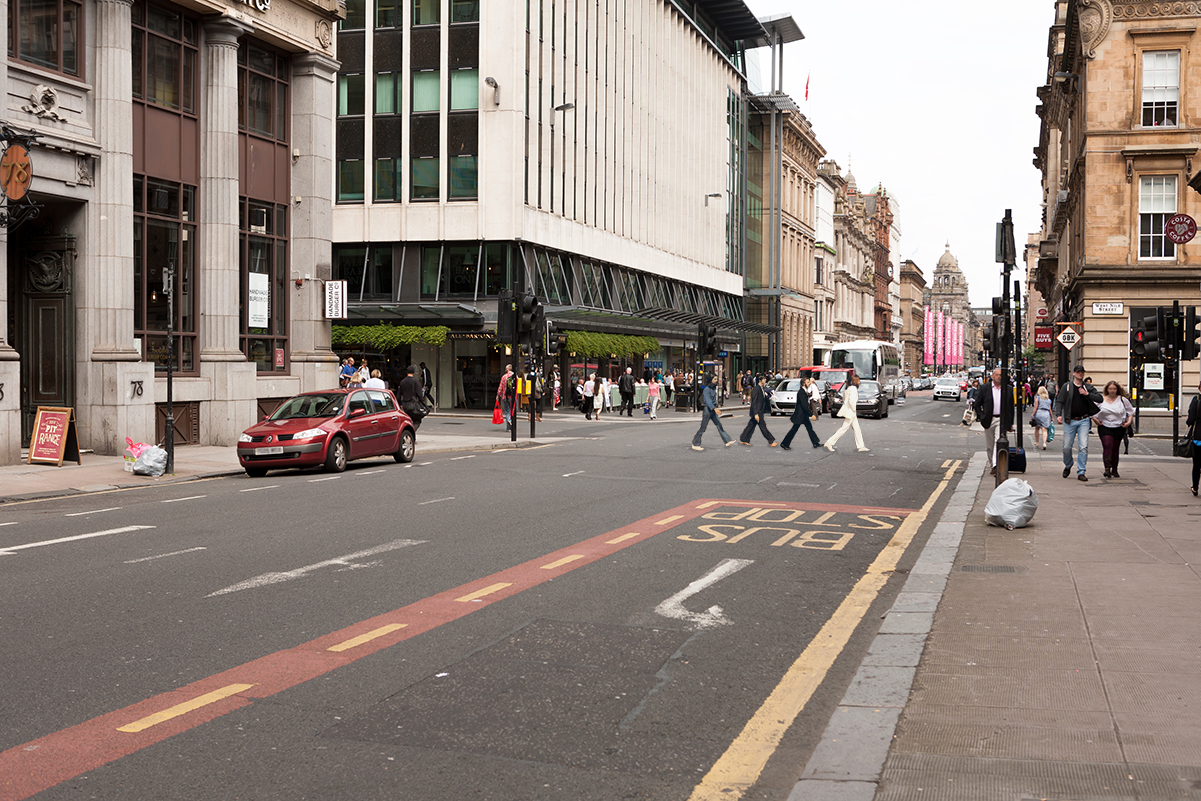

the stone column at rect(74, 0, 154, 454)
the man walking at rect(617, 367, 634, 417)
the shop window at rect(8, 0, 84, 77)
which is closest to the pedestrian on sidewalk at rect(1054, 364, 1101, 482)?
the stone column at rect(74, 0, 154, 454)

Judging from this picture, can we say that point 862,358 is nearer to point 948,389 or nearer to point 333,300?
point 948,389

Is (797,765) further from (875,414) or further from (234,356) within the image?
(875,414)

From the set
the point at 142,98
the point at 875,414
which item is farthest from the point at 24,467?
the point at 875,414

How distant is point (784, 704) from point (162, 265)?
20.7 m

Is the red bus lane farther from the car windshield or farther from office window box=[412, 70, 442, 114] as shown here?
office window box=[412, 70, 442, 114]

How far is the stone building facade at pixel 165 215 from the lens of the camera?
20.9 meters

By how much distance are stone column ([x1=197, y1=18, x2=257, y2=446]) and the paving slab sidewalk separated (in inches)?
705

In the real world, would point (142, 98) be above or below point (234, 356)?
above

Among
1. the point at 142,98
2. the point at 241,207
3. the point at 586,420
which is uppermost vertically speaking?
the point at 142,98

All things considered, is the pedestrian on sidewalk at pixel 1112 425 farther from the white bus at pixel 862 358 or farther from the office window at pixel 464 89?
the white bus at pixel 862 358

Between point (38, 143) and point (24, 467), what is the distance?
18.9 ft

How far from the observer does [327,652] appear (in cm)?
677

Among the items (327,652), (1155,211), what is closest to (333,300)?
(327,652)

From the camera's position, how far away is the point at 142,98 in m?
22.8
